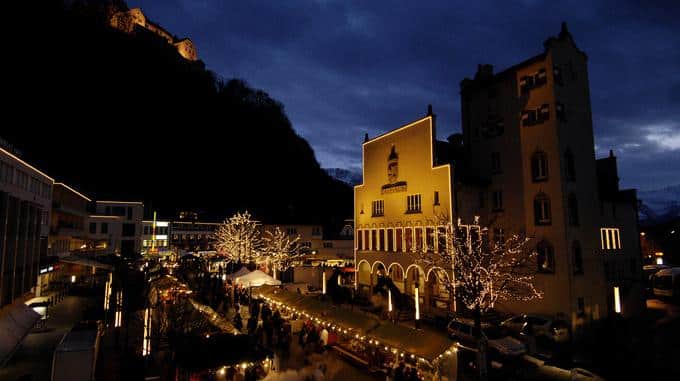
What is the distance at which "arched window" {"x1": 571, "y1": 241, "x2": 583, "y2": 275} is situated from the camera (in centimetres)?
2680

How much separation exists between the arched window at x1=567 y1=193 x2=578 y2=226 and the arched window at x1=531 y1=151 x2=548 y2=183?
86.8 inches

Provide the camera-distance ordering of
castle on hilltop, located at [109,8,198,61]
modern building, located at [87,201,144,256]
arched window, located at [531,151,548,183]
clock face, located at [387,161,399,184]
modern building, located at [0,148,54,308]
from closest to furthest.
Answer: modern building, located at [0,148,54,308] → arched window, located at [531,151,548,183] → clock face, located at [387,161,399,184] → modern building, located at [87,201,144,256] → castle on hilltop, located at [109,8,198,61]

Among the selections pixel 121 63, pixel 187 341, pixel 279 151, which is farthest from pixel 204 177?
pixel 187 341

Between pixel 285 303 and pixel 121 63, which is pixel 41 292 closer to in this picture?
pixel 285 303

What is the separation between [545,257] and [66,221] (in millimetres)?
56886

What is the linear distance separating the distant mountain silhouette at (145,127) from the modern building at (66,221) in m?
17.5

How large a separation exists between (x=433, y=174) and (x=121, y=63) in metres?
110

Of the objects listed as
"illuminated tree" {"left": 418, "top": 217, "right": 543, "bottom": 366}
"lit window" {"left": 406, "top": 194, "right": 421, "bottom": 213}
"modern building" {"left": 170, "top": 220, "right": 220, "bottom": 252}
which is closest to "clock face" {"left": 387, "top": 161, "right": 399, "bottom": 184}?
"lit window" {"left": 406, "top": 194, "right": 421, "bottom": 213}

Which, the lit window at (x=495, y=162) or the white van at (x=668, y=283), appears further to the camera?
the white van at (x=668, y=283)

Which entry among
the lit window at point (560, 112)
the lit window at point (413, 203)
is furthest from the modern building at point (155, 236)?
the lit window at point (560, 112)

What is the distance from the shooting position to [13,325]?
749 inches

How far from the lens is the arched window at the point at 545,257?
26.9 metres

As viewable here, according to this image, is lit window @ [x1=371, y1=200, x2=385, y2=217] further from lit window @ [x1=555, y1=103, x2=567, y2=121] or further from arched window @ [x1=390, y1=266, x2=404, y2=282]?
lit window @ [x1=555, y1=103, x2=567, y2=121]

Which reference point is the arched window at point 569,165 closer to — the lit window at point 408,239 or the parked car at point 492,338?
the parked car at point 492,338
